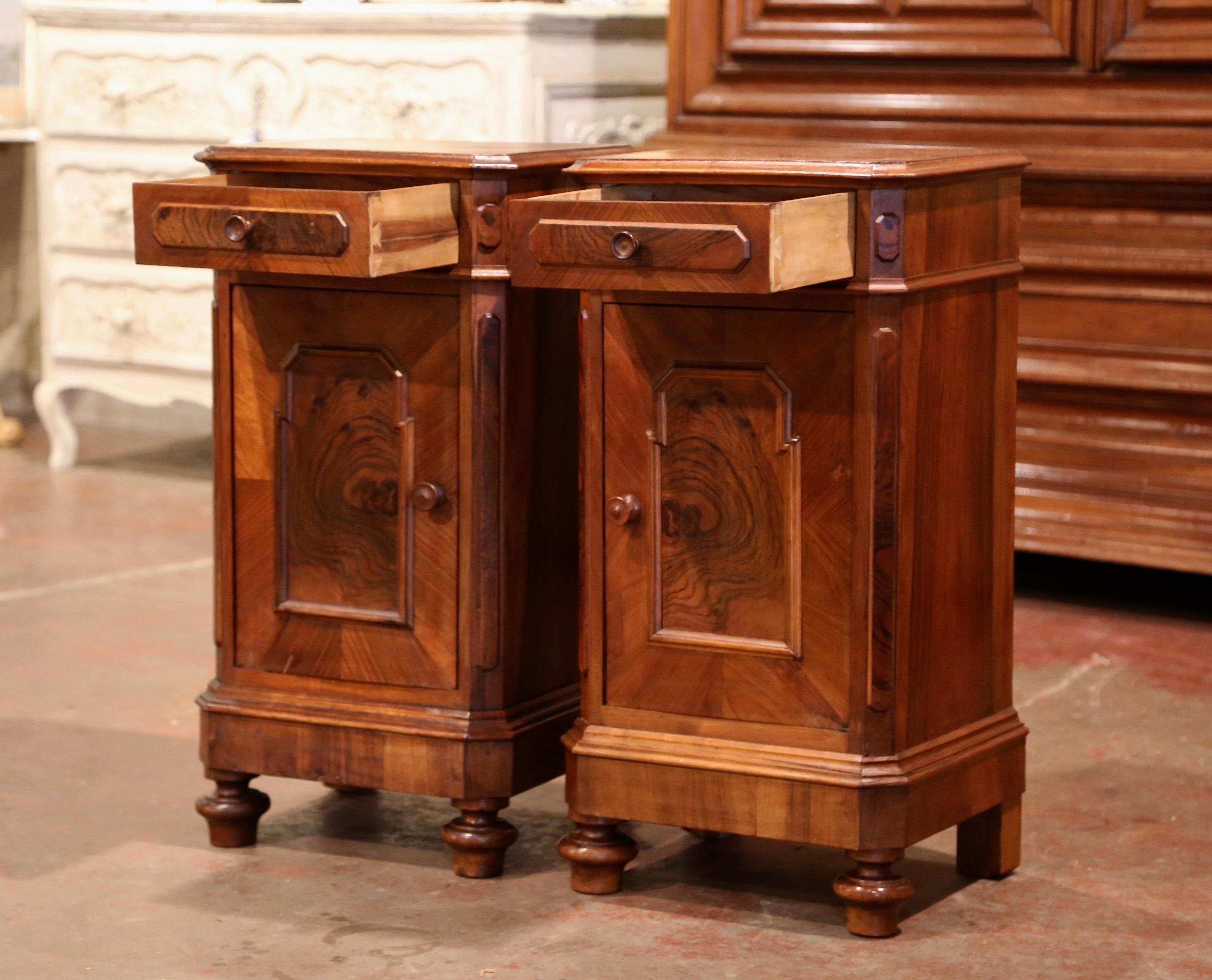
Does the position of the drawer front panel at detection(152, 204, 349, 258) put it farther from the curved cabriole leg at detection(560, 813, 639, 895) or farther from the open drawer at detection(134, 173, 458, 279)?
the curved cabriole leg at detection(560, 813, 639, 895)

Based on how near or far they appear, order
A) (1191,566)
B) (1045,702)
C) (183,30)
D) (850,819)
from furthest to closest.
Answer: (183,30) → (1191,566) → (1045,702) → (850,819)

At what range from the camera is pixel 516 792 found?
8.58 feet

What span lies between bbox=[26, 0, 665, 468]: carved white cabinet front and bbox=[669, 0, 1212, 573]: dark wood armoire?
2.13 ft

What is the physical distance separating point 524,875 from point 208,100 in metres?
3.09

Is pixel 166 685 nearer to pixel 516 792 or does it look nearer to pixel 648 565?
pixel 516 792

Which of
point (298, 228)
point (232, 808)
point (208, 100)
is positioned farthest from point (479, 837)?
Result: point (208, 100)

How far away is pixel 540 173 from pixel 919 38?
1.89 m

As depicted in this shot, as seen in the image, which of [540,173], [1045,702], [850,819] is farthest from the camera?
[1045,702]

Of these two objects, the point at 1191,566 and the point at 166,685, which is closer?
the point at 166,685

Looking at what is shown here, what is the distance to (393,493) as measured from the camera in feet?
8.57

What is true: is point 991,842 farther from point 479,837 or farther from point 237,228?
point 237,228

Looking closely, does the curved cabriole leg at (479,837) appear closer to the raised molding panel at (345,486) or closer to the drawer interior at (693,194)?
the raised molding panel at (345,486)

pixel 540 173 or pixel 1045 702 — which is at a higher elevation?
pixel 540 173

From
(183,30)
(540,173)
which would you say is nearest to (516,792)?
(540,173)
